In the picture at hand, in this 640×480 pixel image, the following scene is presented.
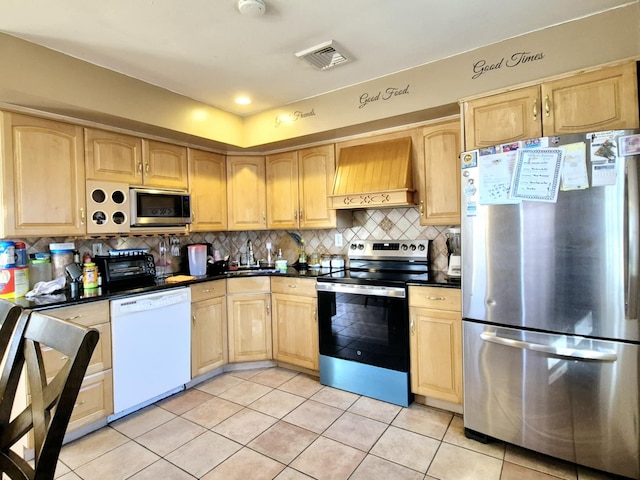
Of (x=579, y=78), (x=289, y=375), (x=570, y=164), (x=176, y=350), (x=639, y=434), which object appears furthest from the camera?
→ (x=289, y=375)

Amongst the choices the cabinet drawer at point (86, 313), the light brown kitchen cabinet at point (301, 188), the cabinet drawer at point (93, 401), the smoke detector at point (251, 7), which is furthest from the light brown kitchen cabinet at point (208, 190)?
the smoke detector at point (251, 7)

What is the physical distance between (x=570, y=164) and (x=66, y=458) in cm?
326

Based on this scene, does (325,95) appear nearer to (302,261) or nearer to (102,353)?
(302,261)

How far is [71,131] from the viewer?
2.44 m

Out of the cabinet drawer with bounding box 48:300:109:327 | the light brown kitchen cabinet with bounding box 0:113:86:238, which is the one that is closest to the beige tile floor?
the cabinet drawer with bounding box 48:300:109:327

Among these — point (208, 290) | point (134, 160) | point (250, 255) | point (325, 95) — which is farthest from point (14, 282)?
point (325, 95)

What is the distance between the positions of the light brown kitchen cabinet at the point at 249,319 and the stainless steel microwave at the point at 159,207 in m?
0.74

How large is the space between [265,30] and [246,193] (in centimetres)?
182

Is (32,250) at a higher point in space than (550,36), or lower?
lower

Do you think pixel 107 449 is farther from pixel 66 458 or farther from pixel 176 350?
pixel 176 350

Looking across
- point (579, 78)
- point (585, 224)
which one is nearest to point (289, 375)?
point (585, 224)

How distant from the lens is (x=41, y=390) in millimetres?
991

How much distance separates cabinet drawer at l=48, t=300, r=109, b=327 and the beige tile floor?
0.75 meters

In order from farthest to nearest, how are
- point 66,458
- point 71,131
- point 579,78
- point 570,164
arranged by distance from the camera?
point 71,131 → point 66,458 → point 579,78 → point 570,164
